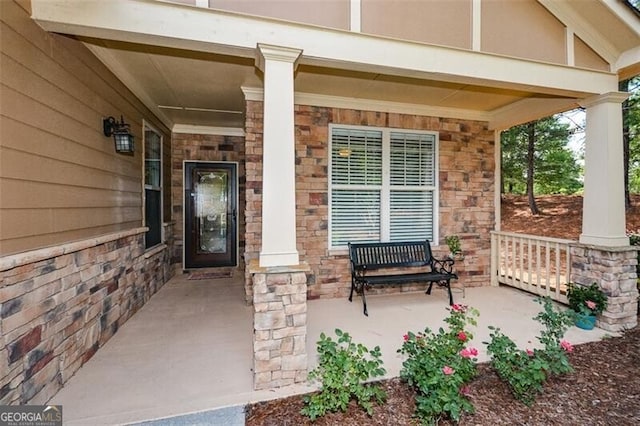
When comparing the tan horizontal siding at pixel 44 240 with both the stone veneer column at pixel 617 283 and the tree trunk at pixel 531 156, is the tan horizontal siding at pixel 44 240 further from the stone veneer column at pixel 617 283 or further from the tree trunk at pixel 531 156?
the tree trunk at pixel 531 156

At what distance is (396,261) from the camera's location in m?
4.27

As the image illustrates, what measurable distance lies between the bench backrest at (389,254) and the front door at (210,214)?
2829mm

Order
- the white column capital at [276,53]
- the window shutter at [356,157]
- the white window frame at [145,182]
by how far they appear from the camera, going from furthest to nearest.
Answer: the window shutter at [356,157], the white window frame at [145,182], the white column capital at [276,53]

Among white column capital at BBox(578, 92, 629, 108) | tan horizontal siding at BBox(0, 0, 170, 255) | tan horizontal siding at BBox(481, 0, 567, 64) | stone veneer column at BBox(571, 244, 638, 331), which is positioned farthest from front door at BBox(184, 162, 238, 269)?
stone veneer column at BBox(571, 244, 638, 331)

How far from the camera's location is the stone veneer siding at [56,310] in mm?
1770

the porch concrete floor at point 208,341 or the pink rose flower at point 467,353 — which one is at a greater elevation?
the pink rose flower at point 467,353

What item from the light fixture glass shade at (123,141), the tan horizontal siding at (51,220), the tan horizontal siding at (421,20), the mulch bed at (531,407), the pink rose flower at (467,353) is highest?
the tan horizontal siding at (421,20)

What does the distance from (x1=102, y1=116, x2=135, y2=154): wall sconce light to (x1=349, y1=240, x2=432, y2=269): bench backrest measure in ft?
9.50

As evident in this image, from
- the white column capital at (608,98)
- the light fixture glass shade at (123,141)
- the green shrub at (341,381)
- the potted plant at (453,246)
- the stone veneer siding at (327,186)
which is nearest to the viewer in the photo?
the green shrub at (341,381)

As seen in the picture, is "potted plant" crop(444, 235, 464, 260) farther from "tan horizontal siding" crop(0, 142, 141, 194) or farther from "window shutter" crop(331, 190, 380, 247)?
"tan horizontal siding" crop(0, 142, 141, 194)

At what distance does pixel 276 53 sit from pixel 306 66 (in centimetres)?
98

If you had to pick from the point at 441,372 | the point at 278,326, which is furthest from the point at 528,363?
the point at 278,326

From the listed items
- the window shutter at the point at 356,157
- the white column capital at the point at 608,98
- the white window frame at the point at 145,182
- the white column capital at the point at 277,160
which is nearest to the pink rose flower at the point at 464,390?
the white column capital at the point at 277,160

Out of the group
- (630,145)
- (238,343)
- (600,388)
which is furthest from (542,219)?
(238,343)
